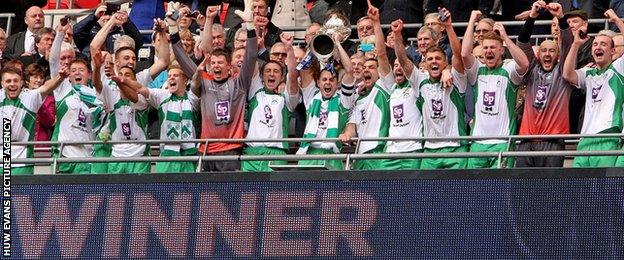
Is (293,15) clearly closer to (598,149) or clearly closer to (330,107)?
(330,107)

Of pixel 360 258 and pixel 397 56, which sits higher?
pixel 397 56

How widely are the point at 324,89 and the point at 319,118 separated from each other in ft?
0.87

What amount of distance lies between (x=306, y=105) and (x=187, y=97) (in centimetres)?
113

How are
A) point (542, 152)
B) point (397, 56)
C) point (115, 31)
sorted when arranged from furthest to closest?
point (115, 31) < point (397, 56) < point (542, 152)

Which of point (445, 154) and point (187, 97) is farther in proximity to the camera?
point (187, 97)

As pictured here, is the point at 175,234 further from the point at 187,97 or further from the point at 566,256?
the point at 566,256

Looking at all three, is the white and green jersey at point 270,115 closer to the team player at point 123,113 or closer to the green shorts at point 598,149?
the team player at point 123,113

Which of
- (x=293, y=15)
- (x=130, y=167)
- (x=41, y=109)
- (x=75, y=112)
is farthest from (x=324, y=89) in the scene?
(x=293, y=15)

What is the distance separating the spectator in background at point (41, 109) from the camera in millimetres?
21906

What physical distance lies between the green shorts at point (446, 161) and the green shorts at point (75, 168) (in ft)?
10.8

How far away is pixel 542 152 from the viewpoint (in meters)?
19.1

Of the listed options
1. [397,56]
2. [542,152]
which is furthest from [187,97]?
[542,152]

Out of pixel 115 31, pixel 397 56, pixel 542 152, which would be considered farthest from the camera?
pixel 115 31

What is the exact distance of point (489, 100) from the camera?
791 inches
